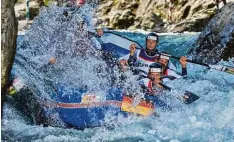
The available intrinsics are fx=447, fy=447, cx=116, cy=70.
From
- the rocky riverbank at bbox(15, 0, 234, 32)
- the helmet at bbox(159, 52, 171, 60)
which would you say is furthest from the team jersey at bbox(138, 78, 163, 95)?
the rocky riverbank at bbox(15, 0, 234, 32)

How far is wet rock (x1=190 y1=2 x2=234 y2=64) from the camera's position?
4898 millimetres

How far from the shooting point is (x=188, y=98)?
3.89m

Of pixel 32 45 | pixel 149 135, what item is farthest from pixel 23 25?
pixel 149 135

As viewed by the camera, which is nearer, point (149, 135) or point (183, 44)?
point (149, 135)

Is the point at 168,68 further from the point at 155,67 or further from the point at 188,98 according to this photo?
the point at 188,98

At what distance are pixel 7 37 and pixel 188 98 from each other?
1.76 metres

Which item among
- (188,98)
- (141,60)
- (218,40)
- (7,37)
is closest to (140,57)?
(141,60)

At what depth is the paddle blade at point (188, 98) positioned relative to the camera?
3.88 metres

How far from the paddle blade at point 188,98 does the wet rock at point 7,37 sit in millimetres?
1648

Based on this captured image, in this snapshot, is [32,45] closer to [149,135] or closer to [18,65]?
[18,65]

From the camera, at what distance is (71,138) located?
368 cm

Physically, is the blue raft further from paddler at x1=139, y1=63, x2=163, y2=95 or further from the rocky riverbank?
the rocky riverbank

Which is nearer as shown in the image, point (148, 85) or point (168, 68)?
point (148, 85)

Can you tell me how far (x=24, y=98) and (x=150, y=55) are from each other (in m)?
1.21
